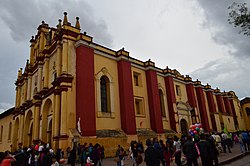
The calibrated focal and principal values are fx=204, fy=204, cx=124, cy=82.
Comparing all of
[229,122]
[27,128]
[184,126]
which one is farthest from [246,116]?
[27,128]

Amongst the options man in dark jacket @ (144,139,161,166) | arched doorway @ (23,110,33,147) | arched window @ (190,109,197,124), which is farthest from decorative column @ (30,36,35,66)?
man in dark jacket @ (144,139,161,166)

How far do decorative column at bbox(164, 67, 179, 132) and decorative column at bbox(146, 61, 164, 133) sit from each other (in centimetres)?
270

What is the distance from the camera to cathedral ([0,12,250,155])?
15.4m

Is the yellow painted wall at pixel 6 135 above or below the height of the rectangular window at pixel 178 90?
below

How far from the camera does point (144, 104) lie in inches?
852

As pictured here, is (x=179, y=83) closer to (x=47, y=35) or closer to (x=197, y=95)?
(x=197, y=95)

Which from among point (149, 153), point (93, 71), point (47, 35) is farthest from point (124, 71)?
point (149, 153)

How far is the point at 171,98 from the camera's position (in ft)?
80.6

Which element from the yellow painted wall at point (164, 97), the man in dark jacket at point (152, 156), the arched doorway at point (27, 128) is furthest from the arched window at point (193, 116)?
the man in dark jacket at point (152, 156)

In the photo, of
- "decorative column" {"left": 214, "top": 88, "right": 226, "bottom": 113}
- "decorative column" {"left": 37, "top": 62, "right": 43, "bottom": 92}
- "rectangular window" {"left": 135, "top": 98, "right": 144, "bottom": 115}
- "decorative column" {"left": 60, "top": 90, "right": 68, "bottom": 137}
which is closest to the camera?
"decorative column" {"left": 60, "top": 90, "right": 68, "bottom": 137}

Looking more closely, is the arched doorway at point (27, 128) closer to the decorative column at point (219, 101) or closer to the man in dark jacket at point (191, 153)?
the man in dark jacket at point (191, 153)

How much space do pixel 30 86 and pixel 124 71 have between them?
1156 centimetres

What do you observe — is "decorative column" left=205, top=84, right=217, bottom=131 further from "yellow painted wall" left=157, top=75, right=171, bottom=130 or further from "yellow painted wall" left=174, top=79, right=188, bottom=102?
"yellow painted wall" left=157, top=75, right=171, bottom=130

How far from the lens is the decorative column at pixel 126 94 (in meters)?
18.1
